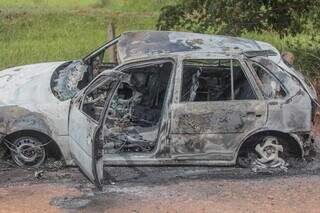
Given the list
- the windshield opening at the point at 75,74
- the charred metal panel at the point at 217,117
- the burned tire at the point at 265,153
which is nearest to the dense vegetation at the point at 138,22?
the burned tire at the point at 265,153

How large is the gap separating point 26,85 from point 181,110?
1982 millimetres

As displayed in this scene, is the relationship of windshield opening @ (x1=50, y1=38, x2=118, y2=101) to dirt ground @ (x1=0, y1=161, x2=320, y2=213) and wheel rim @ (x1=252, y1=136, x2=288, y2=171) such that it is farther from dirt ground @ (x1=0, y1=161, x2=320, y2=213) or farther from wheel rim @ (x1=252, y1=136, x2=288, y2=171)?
wheel rim @ (x1=252, y1=136, x2=288, y2=171)

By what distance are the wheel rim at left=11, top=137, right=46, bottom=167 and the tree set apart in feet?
18.0

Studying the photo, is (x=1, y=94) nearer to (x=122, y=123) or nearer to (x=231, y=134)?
(x=122, y=123)

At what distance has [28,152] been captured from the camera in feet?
26.5

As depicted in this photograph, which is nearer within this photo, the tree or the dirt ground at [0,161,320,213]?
the dirt ground at [0,161,320,213]

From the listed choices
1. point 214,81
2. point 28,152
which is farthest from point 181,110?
point 28,152

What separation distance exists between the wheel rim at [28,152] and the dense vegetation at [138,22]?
550 cm

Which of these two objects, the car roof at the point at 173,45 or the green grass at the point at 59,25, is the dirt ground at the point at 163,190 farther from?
the green grass at the point at 59,25

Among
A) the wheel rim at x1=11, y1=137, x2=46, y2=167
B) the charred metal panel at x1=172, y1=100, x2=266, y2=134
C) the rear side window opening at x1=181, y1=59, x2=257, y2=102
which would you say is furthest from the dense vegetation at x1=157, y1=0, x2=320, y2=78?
the wheel rim at x1=11, y1=137, x2=46, y2=167

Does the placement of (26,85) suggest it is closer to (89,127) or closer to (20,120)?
(20,120)

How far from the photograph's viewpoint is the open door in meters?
7.18

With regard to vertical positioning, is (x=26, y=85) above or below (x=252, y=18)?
below

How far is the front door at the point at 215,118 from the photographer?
26.4ft
